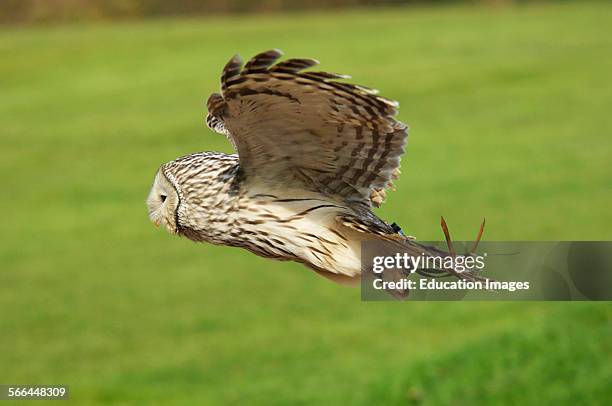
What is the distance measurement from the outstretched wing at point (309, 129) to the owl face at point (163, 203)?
0.08 meters

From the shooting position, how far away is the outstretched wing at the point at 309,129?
1052 millimetres

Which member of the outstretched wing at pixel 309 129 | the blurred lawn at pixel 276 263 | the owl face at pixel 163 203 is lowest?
the owl face at pixel 163 203

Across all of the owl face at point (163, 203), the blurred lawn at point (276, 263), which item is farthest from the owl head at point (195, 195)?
the blurred lawn at point (276, 263)

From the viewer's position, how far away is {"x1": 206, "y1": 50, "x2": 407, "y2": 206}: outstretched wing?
105 centimetres

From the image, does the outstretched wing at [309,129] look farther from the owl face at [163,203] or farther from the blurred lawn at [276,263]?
the blurred lawn at [276,263]

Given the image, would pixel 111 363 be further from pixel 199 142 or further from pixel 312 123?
pixel 312 123

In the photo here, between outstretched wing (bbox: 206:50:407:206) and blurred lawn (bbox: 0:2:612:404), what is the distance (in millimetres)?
4700

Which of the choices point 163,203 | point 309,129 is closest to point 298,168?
point 309,129

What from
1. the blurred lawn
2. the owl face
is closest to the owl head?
the owl face

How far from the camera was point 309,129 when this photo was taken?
3.53 ft

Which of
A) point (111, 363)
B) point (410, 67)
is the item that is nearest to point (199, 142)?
point (111, 363)

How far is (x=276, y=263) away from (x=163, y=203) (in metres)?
9.20

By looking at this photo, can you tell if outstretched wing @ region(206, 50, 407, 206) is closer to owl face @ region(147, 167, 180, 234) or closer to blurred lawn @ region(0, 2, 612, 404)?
owl face @ region(147, 167, 180, 234)

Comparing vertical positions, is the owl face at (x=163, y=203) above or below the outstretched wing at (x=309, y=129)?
below
